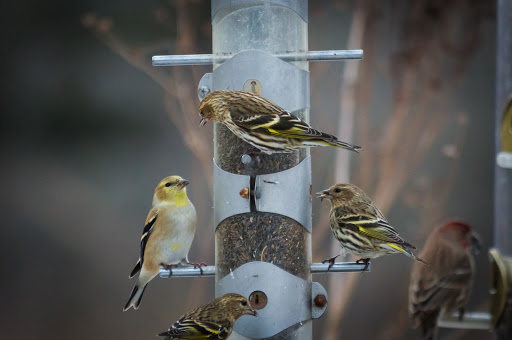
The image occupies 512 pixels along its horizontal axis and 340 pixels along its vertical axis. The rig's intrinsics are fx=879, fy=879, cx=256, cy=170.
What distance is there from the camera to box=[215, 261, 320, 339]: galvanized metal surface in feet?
18.3

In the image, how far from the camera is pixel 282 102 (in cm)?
568

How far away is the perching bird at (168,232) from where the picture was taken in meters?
6.04

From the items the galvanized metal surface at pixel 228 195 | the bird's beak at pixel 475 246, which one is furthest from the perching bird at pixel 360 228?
the bird's beak at pixel 475 246

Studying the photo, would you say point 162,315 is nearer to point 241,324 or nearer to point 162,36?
point 162,36

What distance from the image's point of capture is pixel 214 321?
5.32 m

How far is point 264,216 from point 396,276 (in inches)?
146

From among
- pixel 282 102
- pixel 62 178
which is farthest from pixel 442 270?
pixel 62 178

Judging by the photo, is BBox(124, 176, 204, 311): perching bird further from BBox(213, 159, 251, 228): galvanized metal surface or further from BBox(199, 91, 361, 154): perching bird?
BBox(199, 91, 361, 154): perching bird

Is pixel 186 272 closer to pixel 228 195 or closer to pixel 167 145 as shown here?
pixel 228 195

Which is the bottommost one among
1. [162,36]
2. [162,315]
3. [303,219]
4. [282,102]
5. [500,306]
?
[162,315]

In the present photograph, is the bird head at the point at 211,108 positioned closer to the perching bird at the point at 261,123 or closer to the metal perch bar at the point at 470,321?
the perching bird at the point at 261,123

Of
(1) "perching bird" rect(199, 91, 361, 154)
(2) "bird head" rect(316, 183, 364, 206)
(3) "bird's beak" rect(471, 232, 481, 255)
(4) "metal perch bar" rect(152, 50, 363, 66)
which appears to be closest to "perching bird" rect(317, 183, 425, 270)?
(2) "bird head" rect(316, 183, 364, 206)

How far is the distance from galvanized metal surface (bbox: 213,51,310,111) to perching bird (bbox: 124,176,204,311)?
32.7 inches

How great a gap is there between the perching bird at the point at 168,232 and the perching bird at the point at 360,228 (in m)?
0.95
